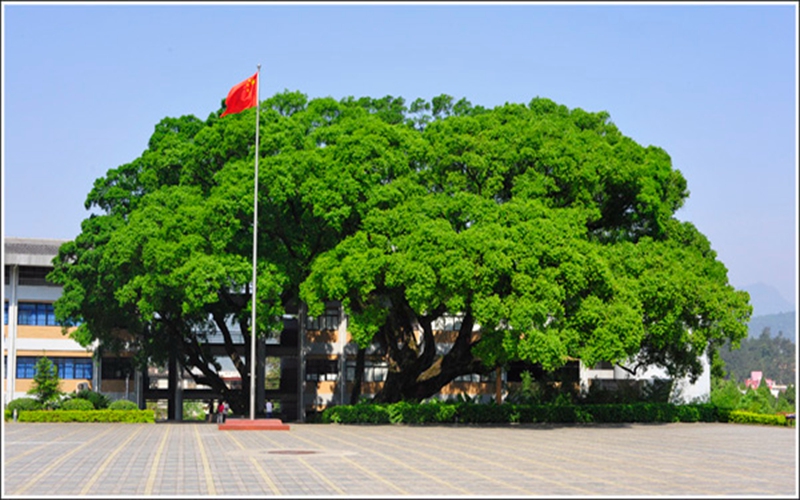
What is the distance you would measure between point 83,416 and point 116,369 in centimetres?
1512

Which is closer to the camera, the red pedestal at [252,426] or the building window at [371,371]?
the red pedestal at [252,426]

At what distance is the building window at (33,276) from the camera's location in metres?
51.7

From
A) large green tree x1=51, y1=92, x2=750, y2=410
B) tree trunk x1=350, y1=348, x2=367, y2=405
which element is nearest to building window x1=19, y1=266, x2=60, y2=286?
large green tree x1=51, y1=92, x2=750, y2=410

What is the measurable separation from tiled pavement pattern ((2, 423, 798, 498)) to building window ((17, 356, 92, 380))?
20149 millimetres

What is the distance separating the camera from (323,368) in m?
51.2

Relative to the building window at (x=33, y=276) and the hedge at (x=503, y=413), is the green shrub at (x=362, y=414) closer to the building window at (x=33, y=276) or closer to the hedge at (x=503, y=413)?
the hedge at (x=503, y=413)

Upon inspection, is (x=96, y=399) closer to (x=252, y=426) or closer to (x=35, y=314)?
(x=252, y=426)

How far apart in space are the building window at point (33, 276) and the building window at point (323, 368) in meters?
12.9

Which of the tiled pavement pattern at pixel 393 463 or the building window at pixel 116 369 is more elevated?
the building window at pixel 116 369

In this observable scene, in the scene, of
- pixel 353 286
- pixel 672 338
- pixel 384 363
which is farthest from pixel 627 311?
Result: pixel 384 363

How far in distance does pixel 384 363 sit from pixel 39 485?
3647 centimetres

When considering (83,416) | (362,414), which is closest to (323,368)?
(362,414)

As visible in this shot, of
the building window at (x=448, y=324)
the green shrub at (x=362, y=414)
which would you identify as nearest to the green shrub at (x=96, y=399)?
the green shrub at (x=362, y=414)

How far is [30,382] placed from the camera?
5069 centimetres
